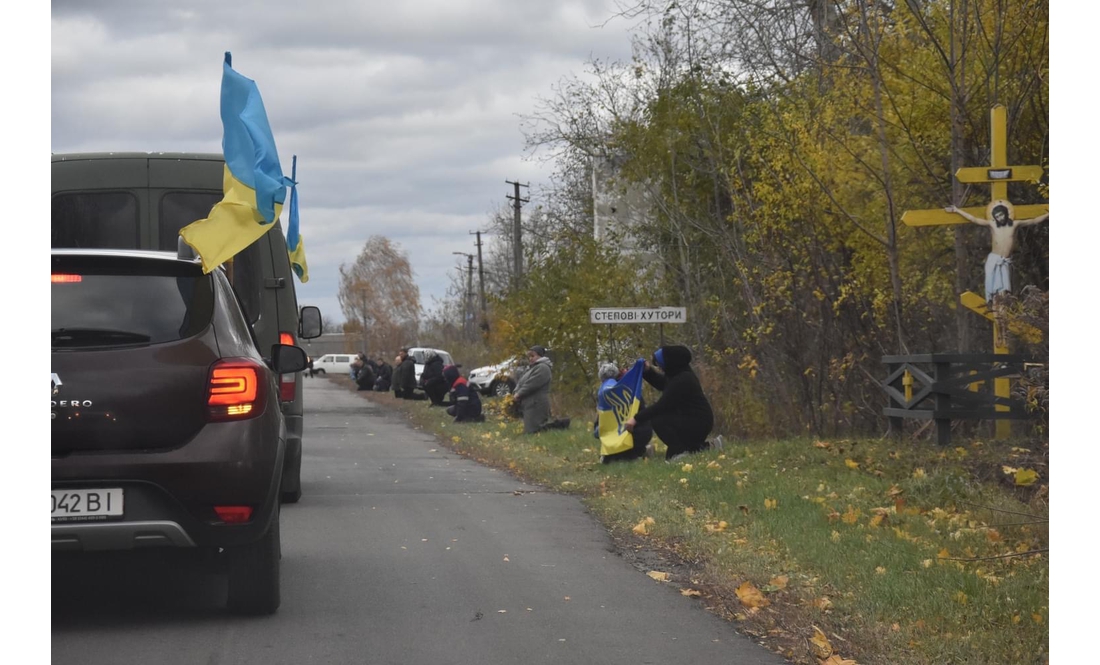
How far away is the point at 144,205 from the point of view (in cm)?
1190

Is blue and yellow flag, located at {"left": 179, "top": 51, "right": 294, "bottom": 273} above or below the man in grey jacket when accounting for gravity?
above

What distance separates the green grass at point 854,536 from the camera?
6.88m

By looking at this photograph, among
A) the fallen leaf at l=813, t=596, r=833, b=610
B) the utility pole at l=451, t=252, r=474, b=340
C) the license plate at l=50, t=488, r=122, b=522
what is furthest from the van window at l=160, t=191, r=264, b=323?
the utility pole at l=451, t=252, r=474, b=340

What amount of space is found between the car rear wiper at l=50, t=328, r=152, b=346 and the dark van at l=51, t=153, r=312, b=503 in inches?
207

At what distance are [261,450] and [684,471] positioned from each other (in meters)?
8.06

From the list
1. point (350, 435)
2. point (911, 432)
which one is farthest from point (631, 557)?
point (350, 435)

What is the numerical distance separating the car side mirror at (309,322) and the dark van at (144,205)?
123 centimetres

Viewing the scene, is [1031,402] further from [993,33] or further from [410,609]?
[993,33]

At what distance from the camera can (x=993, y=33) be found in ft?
52.6

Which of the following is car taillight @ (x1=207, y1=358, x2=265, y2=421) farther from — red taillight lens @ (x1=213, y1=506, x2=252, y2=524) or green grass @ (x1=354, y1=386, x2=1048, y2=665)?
green grass @ (x1=354, y1=386, x2=1048, y2=665)

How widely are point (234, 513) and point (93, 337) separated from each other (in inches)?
40.2

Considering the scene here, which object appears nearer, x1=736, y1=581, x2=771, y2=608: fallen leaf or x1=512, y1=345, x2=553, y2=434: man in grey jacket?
x1=736, y1=581, x2=771, y2=608: fallen leaf

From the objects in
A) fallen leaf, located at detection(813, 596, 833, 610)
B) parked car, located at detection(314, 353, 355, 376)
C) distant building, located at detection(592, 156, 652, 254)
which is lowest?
parked car, located at detection(314, 353, 355, 376)

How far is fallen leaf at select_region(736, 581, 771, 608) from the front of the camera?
7688 millimetres
